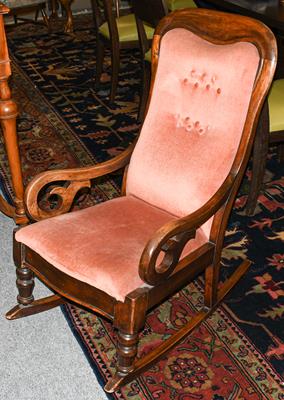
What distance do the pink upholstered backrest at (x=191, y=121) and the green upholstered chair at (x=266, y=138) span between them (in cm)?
75

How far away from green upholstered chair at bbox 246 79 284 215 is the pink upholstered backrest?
29.5 inches

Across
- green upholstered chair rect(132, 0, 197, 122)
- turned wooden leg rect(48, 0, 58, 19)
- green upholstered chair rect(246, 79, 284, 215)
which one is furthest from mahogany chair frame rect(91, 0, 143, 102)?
turned wooden leg rect(48, 0, 58, 19)

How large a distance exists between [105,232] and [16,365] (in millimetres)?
609

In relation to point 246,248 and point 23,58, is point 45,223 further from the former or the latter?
point 23,58

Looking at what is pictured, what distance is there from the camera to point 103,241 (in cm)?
217

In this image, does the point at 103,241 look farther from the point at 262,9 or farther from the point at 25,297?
the point at 262,9

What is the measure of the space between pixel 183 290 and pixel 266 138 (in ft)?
2.82

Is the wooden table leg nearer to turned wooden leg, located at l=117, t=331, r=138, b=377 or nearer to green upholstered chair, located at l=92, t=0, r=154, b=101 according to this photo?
turned wooden leg, located at l=117, t=331, r=138, b=377

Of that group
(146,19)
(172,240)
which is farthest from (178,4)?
(172,240)

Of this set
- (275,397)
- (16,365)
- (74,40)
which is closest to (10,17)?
(74,40)

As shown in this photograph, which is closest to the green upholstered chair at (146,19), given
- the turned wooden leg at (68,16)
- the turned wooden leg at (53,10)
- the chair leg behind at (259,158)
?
the chair leg behind at (259,158)

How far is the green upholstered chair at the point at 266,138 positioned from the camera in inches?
119

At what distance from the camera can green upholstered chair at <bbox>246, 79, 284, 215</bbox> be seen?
3.02m

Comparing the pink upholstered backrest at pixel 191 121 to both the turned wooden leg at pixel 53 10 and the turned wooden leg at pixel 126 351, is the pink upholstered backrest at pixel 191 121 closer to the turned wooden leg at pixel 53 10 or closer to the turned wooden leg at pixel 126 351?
the turned wooden leg at pixel 126 351
